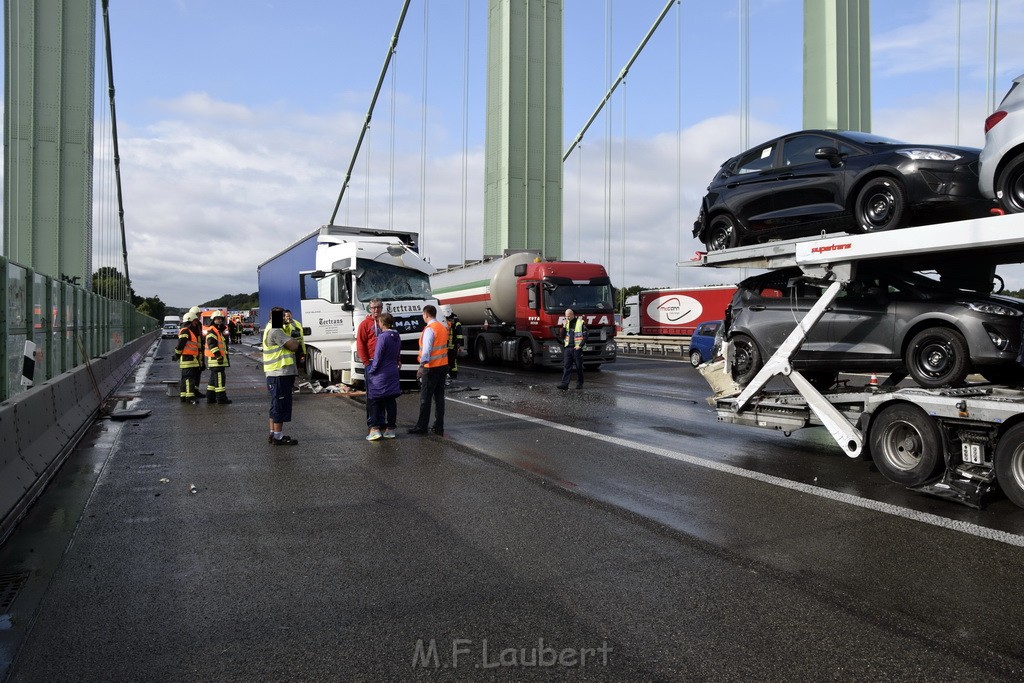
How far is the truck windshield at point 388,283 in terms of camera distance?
15.6 meters

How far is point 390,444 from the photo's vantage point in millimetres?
9070

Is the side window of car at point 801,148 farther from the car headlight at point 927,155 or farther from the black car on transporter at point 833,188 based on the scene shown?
the car headlight at point 927,155

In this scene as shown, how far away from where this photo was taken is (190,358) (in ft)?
46.6

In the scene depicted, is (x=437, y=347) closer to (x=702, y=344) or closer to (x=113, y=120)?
(x=702, y=344)

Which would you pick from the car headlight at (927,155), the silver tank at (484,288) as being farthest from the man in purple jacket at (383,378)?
the silver tank at (484,288)

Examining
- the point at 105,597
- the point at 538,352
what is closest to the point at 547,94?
the point at 538,352

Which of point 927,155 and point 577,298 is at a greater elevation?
point 927,155

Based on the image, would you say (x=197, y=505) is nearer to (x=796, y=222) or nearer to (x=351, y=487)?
(x=351, y=487)

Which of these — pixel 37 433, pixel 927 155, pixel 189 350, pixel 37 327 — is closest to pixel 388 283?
pixel 189 350

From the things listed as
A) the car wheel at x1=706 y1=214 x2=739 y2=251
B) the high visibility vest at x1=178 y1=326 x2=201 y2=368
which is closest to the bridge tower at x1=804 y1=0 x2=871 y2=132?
the car wheel at x1=706 y1=214 x2=739 y2=251

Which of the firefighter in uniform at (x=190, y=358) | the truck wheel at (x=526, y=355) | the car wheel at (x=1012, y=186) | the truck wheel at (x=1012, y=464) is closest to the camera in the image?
the truck wheel at (x=1012, y=464)

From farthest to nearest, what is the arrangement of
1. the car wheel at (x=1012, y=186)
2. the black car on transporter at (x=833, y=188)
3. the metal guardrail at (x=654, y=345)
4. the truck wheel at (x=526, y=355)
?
the metal guardrail at (x=654, y=345) → the truck wheel at (x=526, y=355) → the black car on transporter at (x=833, y=188) → the car wheel at (x=1012, y=186)

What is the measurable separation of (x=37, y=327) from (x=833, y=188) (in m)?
8.96

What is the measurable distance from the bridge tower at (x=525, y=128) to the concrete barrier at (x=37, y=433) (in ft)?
84.6
